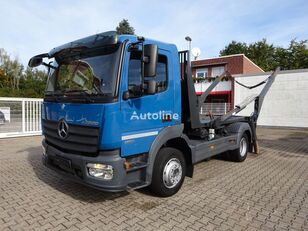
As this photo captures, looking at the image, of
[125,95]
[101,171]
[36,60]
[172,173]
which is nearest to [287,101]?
[172,173]

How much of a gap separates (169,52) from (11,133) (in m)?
10.2

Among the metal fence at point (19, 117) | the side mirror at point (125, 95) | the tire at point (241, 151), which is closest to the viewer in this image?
the side mirror at point (125, 95)

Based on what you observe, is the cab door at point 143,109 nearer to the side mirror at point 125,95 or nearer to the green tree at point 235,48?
the side mirror at point 125,95

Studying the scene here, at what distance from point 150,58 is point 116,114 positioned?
3.00 feet

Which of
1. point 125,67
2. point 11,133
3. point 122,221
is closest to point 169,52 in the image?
point 125,67

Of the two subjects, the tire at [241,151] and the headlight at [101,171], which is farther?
the tire at [241,151]

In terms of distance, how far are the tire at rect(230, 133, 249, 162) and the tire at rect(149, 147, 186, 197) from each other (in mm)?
2993

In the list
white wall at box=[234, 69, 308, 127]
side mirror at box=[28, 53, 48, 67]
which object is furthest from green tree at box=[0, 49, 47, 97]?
side mirror at box=[28, 53, 48, 67]

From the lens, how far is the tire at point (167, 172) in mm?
4357

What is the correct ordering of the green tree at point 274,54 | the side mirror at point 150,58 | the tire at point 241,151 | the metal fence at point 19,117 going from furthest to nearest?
the green tree at point 274,54
the metal fence at point 19,117
the tire at point 241,151
the side mirror at point 150,58
